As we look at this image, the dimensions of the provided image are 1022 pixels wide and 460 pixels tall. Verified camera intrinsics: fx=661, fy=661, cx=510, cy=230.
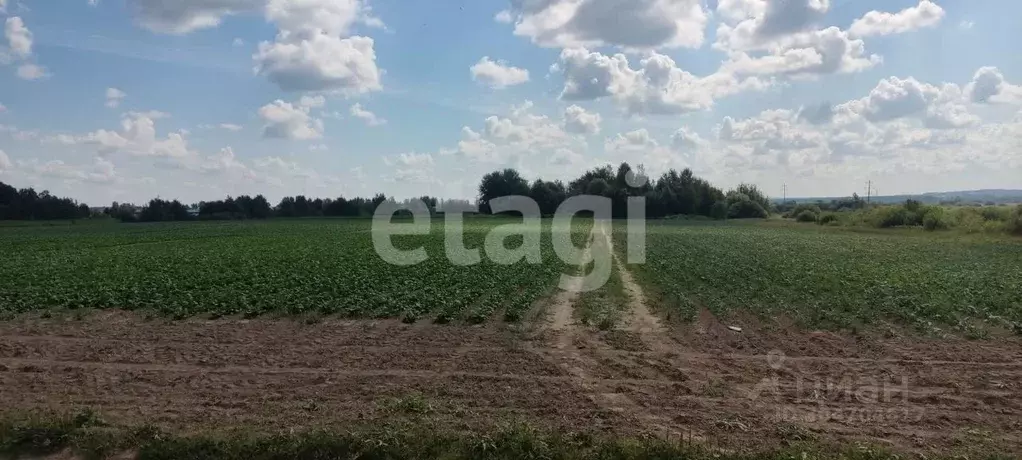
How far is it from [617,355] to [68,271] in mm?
21897

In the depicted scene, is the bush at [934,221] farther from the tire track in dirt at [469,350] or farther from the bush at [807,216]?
the tire track in dirt at [469,350]

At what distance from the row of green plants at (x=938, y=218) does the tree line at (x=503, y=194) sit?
81.1ft

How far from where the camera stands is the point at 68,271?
23625 mm

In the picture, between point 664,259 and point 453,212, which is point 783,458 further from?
point 453,212

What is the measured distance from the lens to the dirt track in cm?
704

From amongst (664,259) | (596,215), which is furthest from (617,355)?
(596,215)

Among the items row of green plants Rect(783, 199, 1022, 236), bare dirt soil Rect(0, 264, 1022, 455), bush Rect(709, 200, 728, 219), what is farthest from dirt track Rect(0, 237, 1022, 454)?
bush Rect(709, 200, 728, 219)

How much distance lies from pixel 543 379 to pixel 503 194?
108 metres

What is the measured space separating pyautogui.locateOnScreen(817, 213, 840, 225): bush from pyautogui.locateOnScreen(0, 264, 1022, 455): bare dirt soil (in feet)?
234

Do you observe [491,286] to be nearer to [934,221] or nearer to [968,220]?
[968,220]

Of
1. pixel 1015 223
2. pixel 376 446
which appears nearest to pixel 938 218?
pixel 1015 223

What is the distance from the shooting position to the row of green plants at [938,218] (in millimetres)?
50656

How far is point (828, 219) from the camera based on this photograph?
257ft

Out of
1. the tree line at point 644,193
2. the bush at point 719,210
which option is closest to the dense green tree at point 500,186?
the tree line at point 644,193
